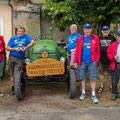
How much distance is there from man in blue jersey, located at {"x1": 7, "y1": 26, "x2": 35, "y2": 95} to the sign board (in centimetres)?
64

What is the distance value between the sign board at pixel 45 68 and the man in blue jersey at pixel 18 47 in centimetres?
64

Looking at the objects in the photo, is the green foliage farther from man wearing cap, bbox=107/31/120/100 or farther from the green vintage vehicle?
the green vintage vehicle

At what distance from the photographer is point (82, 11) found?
24.5ft

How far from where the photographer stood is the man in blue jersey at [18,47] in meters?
4.54

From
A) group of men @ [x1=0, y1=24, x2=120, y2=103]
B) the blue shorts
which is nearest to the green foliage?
group of men @ [x1=0, y1=24, x2=120, y2=103]

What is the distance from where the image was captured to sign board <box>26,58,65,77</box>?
4148 millimetres

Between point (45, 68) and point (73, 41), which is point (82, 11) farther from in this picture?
point (45, 68)

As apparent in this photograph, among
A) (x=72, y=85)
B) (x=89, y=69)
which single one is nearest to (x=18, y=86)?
(x=72, y=85)

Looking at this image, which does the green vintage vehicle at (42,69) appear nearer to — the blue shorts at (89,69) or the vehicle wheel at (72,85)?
the vehicle wheel at (72,85)

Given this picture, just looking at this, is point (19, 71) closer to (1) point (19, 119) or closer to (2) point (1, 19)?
(1) point (19, 119)

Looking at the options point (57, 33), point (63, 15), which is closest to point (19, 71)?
point (63, 15)

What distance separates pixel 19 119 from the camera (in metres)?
3.36

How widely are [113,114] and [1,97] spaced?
8.97 feet

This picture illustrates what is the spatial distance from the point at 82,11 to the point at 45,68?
4.13m
